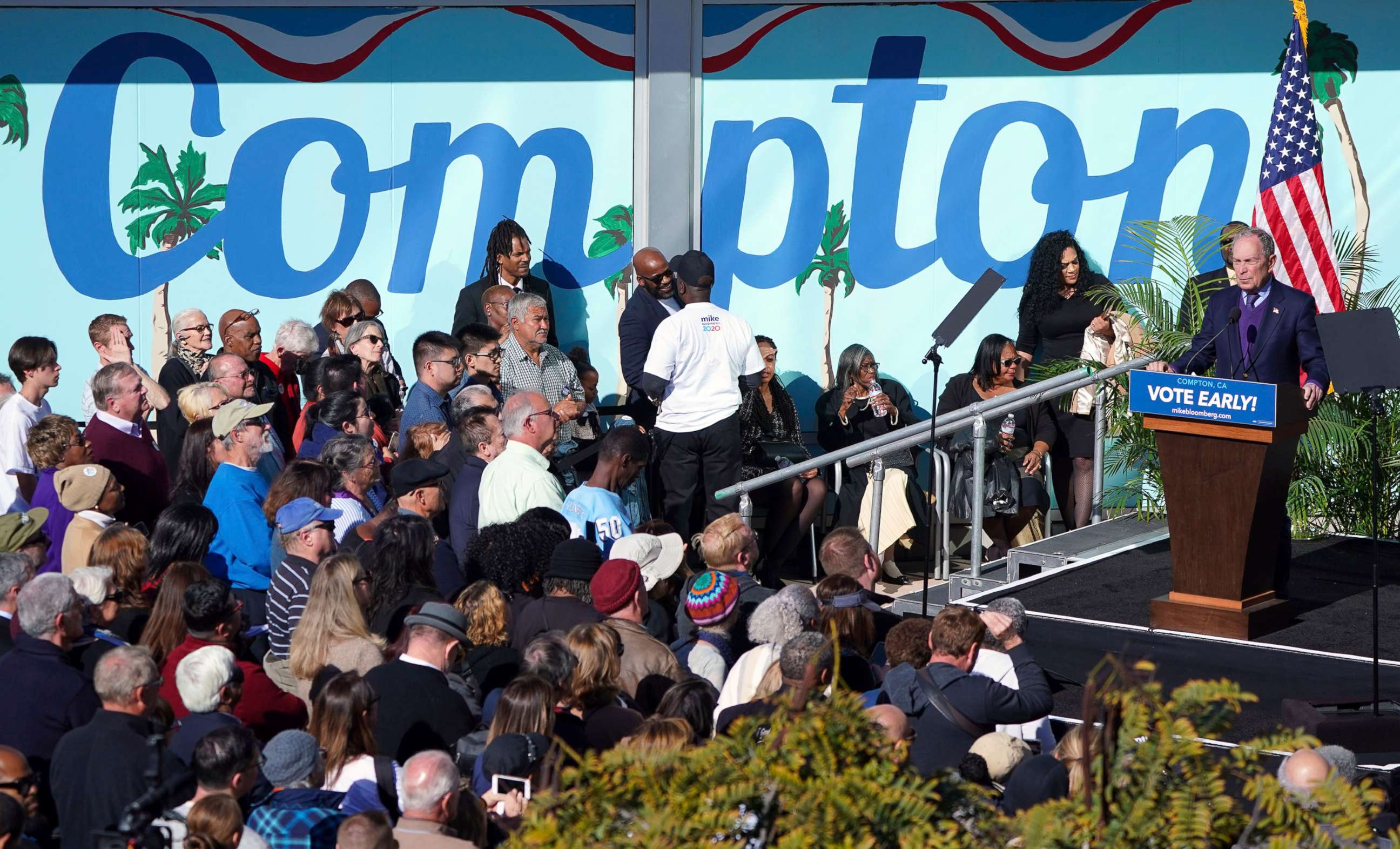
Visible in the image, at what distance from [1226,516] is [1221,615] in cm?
47

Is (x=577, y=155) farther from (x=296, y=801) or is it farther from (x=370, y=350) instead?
(x=296, y=801)

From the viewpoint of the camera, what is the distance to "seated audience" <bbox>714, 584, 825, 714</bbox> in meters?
5.77

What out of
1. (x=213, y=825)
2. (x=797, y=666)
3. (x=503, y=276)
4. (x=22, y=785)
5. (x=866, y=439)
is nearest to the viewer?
(x=213, y=825)

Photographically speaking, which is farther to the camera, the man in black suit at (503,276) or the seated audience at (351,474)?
the man in black suit at (503,276)

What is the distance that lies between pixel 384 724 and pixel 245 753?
0.75 metres

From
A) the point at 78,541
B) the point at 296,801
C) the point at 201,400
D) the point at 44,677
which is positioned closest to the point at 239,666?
the point at 44,677

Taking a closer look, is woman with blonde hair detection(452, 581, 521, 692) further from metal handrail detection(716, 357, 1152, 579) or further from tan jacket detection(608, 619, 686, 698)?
metal handrail detection(716, 357, 1152, 579)

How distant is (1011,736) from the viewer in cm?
554

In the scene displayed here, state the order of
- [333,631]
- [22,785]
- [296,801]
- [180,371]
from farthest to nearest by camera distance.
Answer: [180,371], [333,631], [22,785], [296,801]

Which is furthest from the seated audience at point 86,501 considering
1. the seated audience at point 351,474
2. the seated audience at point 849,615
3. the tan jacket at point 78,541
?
the seated audience at point 849,615

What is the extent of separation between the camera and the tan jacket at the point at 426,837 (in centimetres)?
443

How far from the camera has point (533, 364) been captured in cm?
955

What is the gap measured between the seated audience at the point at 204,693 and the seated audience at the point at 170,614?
65 cm

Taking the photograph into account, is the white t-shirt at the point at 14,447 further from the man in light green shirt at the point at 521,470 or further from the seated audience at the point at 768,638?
the seated audience at the point at 768,638
